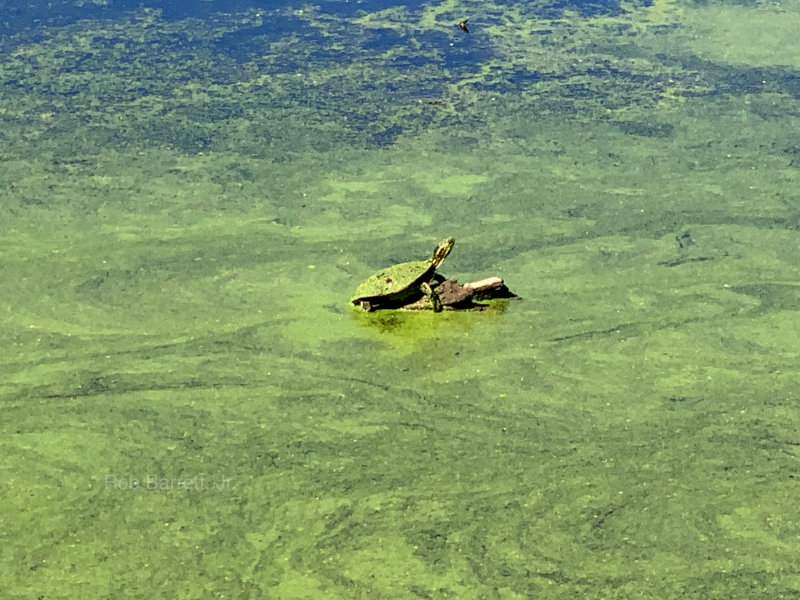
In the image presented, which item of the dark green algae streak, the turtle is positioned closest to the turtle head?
the turtle

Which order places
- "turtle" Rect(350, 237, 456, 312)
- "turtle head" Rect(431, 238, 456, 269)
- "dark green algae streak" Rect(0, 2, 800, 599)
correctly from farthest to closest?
"turtle head" Rect(431, 238, 456, 269) → "turtle" Rect(350, 237, 456, 312) → "dark green algae streak" Rect(0, 2, 800, 599)

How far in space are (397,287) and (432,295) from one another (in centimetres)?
13

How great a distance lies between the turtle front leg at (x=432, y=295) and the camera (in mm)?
3551

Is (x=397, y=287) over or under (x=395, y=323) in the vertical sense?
over

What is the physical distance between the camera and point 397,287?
3.50 metres

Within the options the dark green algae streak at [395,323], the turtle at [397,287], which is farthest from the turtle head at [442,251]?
the dark green algae streak at [395,323]

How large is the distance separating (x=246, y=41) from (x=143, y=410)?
3410 millimetres

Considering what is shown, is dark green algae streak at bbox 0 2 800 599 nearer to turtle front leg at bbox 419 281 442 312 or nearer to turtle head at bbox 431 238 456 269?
turtle front leg at bbox 419 281 442 312

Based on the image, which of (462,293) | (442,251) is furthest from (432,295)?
(442,251)

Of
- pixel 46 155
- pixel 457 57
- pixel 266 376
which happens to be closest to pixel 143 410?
pixel 266 376

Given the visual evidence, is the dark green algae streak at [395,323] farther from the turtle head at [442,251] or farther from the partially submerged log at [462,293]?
the turtle head at [442,251]

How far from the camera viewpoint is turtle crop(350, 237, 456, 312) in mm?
3506

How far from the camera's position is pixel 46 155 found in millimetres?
4684

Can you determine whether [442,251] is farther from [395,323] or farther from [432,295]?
[395,323]
